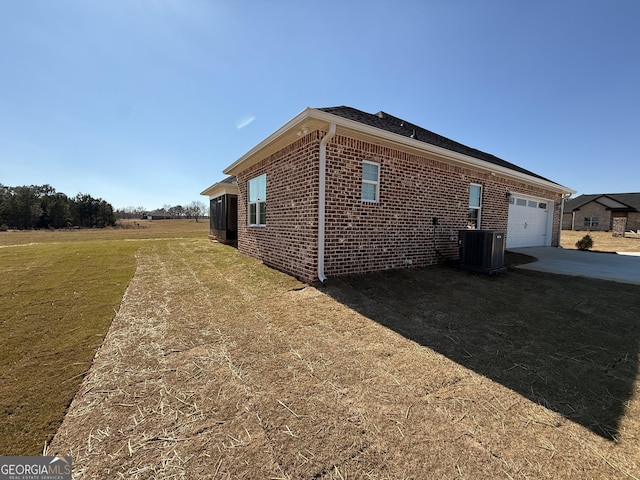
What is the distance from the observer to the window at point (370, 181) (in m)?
6.60

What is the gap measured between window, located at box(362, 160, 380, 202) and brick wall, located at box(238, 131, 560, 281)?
124mm

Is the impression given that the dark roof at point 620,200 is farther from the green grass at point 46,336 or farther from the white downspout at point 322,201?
the green grass at point 46,336

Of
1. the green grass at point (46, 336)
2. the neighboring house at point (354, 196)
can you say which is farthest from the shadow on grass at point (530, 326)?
the green grass at point (46, 336)

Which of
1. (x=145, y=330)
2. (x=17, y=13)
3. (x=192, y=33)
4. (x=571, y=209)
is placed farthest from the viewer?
(x=571, y=209)

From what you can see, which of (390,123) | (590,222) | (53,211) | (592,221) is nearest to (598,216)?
(592,221)

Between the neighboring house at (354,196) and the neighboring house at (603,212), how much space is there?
35947 millimetres

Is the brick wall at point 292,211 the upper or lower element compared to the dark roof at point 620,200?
lower

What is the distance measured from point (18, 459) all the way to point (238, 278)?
15.8 ft

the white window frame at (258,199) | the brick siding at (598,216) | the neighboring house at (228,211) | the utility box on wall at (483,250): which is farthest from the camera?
the brick siding at (598,216)

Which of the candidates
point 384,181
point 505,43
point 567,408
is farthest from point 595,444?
point 505,43

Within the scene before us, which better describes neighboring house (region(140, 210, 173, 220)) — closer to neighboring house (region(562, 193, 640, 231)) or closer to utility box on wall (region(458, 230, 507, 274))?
utility box on wall (region(458, 230, 507, 274))

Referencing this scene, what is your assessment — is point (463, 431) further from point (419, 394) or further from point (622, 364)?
point (622, 364)

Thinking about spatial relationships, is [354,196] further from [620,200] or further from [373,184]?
[620,200]

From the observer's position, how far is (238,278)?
261 inches
